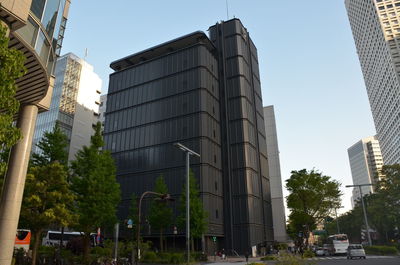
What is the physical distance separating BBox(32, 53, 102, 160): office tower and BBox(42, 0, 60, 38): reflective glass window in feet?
220

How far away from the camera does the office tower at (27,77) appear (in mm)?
11663

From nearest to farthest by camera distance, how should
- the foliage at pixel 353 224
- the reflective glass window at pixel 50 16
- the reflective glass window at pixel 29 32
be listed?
the reflective glass window at pixel 29 32 → the reflective glass window at pixel 50 16 → the foliage at pixel 353 224

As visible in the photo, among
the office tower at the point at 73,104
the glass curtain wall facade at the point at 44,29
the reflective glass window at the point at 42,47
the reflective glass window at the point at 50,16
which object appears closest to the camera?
the glass curtain wall facade at the point at 44,29

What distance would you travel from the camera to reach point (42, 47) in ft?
44.6

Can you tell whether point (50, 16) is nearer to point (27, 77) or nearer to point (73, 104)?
point (27, 77)

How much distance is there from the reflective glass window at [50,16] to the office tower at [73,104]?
67.2 metres

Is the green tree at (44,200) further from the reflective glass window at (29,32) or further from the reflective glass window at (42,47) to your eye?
the reflective glass window at (29,32)

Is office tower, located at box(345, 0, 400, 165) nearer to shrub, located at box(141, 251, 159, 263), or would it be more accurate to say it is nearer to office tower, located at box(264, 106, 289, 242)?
office tower, located at box(264, 106, 289, 242)

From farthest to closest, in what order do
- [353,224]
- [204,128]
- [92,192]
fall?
[353,224], [204,128], [92,192]

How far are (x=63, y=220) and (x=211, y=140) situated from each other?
105 feet

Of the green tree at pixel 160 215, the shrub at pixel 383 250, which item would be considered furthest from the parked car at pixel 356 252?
the green tree at pixel 160 215

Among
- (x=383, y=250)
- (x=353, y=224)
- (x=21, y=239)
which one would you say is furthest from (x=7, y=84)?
(x=353, y=224)

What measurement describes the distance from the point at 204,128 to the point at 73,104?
49.1 m

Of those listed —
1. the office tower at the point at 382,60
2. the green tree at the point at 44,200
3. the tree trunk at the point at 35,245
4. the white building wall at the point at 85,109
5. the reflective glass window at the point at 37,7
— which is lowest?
the tree trunk at the point at 35,245
